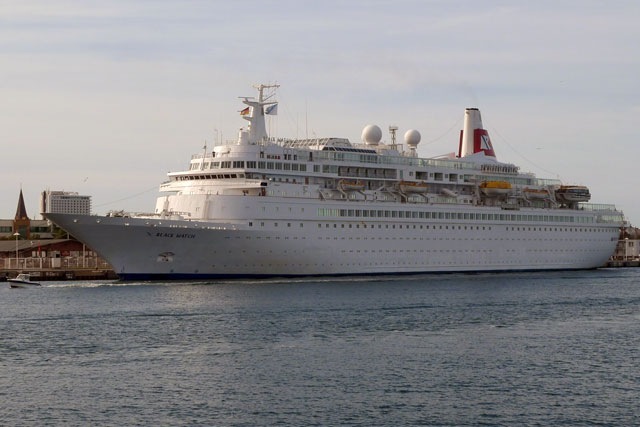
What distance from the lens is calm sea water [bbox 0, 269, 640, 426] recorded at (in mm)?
29078

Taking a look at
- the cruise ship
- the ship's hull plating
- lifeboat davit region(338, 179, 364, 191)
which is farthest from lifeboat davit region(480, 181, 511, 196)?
lifeboat davit region(338, 179, 364, 191)

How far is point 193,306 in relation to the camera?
52.1 m

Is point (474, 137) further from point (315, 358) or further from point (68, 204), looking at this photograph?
point (315, 358)

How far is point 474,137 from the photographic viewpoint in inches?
3524

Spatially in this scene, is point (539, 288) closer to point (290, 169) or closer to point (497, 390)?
point (290, 169)

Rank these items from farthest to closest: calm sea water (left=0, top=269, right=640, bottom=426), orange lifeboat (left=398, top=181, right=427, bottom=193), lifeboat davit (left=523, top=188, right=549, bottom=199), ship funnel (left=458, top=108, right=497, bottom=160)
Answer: ship funnel (left=458, top=108, right=497, bottom=160) < lifeboat davit (left=523, top=188, right=549, bottom=199) < orange lifeboat (left=398, top=181, right=427, bottom=193) < calm sea water (left=0, top=269, right=640, bottom=426)

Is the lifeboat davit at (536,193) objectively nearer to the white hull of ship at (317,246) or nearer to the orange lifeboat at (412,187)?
the white hull of ship at (317,246)

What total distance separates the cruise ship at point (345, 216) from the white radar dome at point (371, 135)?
96 millimetres

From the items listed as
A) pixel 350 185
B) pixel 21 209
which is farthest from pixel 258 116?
pixel 21 209

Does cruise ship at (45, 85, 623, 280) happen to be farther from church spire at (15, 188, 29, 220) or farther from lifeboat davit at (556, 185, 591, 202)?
church spire at (15, 188, 29, 220)

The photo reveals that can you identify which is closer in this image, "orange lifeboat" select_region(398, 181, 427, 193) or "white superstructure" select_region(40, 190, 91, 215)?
"white superstructure" select_region(40, 190, 91, 215)

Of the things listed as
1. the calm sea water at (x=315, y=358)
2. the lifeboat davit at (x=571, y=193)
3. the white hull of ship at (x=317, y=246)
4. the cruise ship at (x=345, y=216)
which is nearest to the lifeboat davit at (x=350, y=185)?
the cruise ship at (x=345, y=216)

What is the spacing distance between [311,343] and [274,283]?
24425 mm

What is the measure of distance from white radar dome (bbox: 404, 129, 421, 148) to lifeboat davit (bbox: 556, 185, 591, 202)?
579 inches
